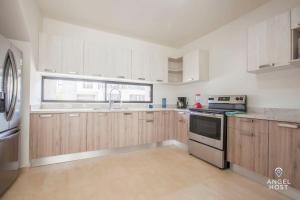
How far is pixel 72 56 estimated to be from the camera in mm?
2725

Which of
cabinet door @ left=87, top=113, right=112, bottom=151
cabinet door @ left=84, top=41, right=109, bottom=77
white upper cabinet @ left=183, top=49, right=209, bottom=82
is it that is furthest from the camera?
white upper cabinet @ left=183, top=49, right=209, bottom=82

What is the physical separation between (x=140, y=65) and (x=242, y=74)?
6.75ft

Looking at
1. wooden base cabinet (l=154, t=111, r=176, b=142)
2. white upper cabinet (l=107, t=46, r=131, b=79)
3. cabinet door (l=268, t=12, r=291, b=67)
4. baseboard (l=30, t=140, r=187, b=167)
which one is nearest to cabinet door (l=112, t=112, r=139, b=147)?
baseboard (l=30, t=140, r=187, b=167)

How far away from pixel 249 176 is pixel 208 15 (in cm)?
267

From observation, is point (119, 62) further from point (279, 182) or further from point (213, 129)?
point (279, 182)

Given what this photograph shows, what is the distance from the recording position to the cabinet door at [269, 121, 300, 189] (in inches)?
60.3

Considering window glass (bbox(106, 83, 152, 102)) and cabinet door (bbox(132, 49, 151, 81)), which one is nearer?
cabinet door (bbox(132, 49, 151, 81))

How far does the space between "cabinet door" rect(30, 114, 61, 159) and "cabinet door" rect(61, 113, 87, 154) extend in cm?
8

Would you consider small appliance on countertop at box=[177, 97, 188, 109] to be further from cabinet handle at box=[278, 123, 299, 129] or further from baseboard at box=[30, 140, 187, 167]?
cabinet handle at box=[278, 123, 299, 129]

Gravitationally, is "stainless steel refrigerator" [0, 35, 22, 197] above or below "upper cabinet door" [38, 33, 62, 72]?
below

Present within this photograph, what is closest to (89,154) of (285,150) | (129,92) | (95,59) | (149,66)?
(129,92)

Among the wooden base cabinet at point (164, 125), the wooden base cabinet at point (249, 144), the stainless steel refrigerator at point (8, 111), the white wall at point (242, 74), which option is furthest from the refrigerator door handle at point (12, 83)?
the white wall at point (242, 74)

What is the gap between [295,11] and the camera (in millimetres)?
1740

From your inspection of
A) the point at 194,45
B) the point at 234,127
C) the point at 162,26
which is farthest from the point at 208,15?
the point at 234,127
